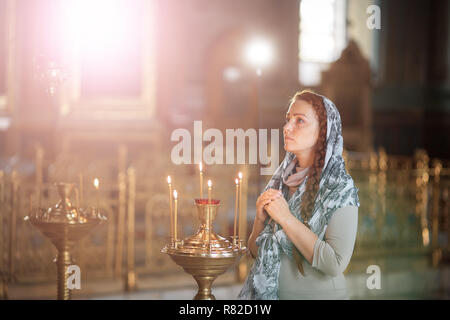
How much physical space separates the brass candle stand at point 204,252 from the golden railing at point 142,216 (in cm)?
225

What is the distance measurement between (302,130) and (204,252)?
0.50 m

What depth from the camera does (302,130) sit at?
1.99 m

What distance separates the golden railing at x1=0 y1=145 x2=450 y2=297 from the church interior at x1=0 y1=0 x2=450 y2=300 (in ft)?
0.06

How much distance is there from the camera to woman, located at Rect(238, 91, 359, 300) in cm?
191

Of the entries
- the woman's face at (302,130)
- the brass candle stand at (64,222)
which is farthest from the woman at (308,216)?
the brass candle stand at (64,222)

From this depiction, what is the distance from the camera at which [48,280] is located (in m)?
5.27

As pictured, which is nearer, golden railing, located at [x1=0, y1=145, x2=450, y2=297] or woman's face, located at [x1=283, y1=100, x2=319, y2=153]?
woman's face, located at [x1=283, y1=100, x2=319, y2=153]

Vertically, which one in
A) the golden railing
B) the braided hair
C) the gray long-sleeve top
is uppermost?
the braided hair

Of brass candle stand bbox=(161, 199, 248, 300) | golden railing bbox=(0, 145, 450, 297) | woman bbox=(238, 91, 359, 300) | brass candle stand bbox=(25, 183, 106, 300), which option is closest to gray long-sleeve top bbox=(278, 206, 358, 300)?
woman bbox=(238, 91, 359, 300)

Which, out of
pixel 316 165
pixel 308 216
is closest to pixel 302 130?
pixel 316 165

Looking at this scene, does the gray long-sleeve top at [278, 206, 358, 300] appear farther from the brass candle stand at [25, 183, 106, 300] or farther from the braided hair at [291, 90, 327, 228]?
the brass candle stand at [25, 183, 106, 300]
